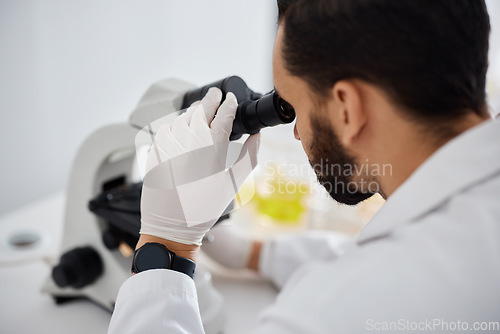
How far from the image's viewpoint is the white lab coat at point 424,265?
471mm

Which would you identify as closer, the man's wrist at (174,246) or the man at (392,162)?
the man at (392,162)

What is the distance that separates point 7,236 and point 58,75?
575 mm

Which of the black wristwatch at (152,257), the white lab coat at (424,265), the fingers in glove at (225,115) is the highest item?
the fingers in glove at (225,115)

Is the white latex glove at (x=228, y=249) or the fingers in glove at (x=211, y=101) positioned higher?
the fingers in glove at (x=211, y=101)

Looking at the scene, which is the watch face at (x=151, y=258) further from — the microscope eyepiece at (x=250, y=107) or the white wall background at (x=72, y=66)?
the white wall background at (x=72, y=66)

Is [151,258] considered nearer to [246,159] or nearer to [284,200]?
[246,159]

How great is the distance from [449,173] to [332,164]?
0.22m

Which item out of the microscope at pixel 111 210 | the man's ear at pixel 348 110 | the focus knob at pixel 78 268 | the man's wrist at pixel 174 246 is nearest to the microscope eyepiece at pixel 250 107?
the microscope at pixel 111 210

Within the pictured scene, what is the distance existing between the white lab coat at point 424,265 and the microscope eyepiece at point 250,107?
24 cm

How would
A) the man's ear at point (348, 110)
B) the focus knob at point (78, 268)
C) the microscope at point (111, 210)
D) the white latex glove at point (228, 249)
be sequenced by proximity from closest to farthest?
1. the man's ear at point (348, 110)
2. the microscope at point (111, 210)
3. the focus knob at point (78, 268)
4. the white latex glove at point (228, 249)

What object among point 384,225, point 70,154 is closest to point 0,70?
point 70,154

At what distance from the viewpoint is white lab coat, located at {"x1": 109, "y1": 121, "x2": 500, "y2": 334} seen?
471 millimetres

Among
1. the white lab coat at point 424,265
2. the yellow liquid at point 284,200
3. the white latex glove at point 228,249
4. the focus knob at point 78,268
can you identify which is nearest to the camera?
the white lab coat at point 424,265

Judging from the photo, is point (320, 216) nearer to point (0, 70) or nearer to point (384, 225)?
point (384, 225)
